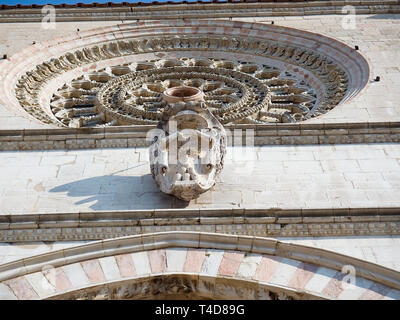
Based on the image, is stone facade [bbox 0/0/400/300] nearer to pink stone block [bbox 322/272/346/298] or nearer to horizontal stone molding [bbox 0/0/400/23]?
pink stone block [bbox 322/272/346/298]

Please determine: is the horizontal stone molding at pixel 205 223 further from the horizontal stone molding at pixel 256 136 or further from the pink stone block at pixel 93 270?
the horizontal stone molding at pixel 256 136

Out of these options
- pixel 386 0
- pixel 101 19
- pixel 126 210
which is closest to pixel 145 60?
pixel 101 19

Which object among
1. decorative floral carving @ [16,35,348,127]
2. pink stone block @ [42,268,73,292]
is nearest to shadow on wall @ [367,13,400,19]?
decorative floral carving @ [16,35,348,127]

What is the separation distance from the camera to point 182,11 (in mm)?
17500

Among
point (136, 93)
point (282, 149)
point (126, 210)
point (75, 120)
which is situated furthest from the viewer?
point (136, 93)

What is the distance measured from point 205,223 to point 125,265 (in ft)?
3.84

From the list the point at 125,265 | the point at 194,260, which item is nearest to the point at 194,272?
the point at 194,260

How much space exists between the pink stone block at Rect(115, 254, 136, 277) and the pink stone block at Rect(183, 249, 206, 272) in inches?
24.3

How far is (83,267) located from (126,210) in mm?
1032

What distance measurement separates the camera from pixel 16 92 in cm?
1380

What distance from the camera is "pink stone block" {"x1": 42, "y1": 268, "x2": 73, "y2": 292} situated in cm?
757

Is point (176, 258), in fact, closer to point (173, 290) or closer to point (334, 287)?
point (173, 290)

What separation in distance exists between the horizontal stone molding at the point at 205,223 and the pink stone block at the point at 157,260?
0.39 m
